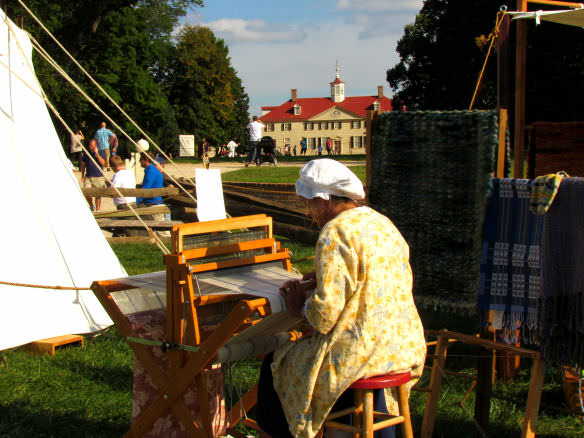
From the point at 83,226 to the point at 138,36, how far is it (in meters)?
35.3

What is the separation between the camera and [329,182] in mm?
2641

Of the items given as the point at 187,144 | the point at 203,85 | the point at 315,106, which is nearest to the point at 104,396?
the point at 187,144

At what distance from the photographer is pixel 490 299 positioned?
10.5 ft

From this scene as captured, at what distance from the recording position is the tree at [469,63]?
25047mm

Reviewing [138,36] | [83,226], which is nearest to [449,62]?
[138,36]

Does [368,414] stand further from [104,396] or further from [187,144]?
[187,144]

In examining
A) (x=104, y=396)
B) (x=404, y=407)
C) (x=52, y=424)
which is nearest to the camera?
(x=404, y=407)

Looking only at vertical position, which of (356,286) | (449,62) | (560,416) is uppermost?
(449,62)

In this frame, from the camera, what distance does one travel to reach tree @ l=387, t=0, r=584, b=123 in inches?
986

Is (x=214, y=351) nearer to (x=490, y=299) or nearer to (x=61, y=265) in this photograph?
(x=490, y=299)

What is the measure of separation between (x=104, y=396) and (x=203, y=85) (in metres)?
58.3

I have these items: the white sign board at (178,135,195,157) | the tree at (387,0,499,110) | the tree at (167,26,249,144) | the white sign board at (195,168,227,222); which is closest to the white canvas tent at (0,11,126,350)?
the white sign board at (195,168,227,222)

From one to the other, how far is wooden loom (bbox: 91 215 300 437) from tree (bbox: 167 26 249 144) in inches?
2219

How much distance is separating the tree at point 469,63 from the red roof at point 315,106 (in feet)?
242
